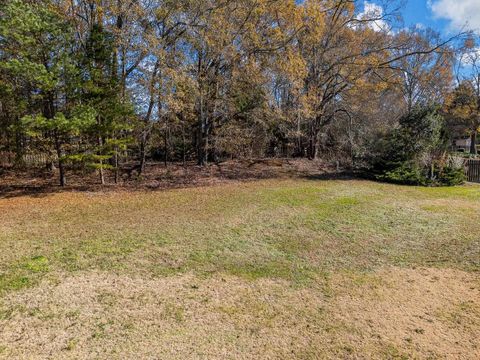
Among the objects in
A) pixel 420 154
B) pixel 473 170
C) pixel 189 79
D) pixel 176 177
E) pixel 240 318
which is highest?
pixel 189 79

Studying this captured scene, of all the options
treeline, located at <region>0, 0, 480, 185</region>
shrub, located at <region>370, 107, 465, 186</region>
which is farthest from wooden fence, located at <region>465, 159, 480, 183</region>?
treeline, located at <region>0, 0, 480, 185</region>

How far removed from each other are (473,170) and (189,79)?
11.7m

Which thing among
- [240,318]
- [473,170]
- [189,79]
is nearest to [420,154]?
[473,170]

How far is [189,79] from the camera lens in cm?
1018

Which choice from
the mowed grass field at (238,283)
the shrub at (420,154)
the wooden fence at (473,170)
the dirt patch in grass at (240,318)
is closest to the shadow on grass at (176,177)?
the shrub at (420,154)

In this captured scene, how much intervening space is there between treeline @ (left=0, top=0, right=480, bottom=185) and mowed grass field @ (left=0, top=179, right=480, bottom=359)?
3.11 metres

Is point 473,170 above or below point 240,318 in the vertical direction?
above

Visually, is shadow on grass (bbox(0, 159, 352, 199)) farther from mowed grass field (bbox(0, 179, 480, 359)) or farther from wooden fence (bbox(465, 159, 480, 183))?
wooden fence (bbox(465, 159, 480, 183))

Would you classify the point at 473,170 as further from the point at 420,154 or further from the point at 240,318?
the point at 240,318

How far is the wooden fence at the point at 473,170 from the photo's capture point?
40.2ft

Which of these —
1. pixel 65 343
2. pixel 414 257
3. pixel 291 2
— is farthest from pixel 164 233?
pixel 291 2

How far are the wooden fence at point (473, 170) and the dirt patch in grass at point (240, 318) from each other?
10.5m

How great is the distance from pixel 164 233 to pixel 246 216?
1.99m

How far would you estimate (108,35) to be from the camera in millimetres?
8852
